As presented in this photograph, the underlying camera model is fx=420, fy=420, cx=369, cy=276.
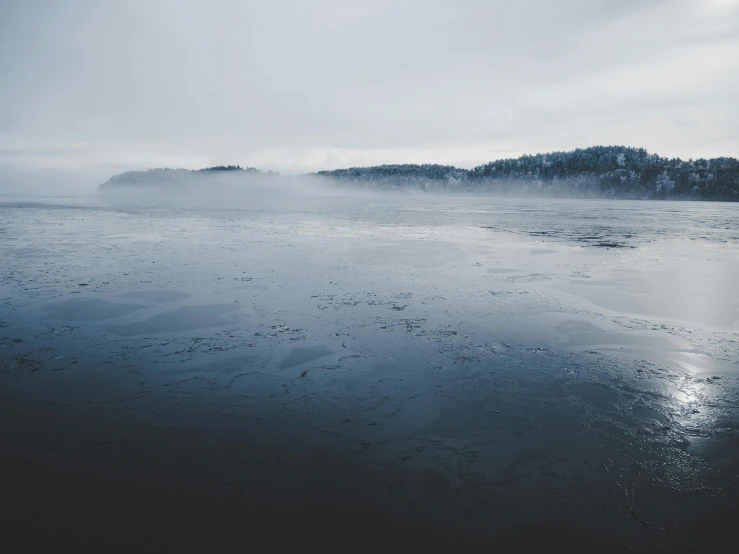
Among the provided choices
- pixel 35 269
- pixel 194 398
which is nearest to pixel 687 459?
pixel 194 398

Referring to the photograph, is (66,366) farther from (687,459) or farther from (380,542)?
(687,459)

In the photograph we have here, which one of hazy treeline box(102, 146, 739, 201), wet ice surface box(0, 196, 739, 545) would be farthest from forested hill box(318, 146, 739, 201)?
wet ice surface box(0, 196, 739, 545)

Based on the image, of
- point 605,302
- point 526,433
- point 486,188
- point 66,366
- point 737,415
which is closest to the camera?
point 526,433

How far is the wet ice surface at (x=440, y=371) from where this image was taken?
4.02 meters

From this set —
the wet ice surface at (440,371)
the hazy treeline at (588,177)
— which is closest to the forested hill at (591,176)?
the hazy treeline at (588,177)

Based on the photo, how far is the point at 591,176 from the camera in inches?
5787

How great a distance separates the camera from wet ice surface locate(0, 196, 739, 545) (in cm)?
402

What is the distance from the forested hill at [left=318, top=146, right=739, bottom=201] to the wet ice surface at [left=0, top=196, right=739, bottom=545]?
478 feet

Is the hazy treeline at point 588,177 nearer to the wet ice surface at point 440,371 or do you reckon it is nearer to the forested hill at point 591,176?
the forested hill at point 591,176

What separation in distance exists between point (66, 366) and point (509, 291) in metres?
9.63

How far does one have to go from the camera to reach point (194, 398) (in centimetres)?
544

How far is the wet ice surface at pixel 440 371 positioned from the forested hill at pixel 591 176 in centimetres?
Result: 14568

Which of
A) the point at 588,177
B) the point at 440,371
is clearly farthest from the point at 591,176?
the point at 440,371

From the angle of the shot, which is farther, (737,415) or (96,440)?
(737,415)
